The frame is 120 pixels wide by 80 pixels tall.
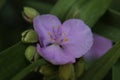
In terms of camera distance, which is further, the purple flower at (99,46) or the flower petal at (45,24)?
the purple flower at (99,46)

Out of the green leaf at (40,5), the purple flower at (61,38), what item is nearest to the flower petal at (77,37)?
the purple flower at (61,38)

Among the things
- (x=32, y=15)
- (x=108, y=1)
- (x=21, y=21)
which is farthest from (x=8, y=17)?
(x=108, y=1)

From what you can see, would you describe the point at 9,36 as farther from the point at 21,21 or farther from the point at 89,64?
the point at 89,64

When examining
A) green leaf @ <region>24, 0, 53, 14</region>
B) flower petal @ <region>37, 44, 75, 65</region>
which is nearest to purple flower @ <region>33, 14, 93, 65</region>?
flower petal @ <region>37, 44, 75, 65</region>

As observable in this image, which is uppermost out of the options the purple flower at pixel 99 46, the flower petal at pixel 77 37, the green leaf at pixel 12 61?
the flower petal at pixel 77 37

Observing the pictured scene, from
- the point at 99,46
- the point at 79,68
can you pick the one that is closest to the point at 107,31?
the point at 99,46

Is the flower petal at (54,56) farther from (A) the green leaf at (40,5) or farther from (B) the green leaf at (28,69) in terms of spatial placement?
(A) the green leaf at (40,5)

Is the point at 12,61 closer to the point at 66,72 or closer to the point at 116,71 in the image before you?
the point at 66,72

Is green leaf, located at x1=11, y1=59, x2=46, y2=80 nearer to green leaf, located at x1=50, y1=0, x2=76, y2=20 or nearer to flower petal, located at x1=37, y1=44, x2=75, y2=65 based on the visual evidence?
flower petal, located at x1=37, y1=44, x2=75, y2=65
